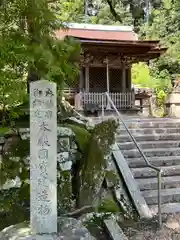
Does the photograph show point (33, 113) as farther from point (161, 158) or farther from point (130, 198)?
point (161, 158)

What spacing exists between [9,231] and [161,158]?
397 cm

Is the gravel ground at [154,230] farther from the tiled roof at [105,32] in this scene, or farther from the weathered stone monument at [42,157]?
the tiled roof at [105,32]

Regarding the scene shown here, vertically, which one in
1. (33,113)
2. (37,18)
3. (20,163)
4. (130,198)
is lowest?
(130,198)

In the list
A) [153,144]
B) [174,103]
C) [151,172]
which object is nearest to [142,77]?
[174,103]

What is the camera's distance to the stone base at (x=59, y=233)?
311 cm

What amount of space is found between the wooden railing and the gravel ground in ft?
28.2

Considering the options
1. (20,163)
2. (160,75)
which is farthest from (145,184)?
(160,75)

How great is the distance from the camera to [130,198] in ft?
17.0

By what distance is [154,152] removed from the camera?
268 inches

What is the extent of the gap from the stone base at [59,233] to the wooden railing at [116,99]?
9655 mm

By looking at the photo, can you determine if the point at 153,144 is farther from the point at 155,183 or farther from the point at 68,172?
the point at 68,172

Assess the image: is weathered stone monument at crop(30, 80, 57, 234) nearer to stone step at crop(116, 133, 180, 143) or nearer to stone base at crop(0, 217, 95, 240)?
stone base at crop(0, 217, 95, 240)

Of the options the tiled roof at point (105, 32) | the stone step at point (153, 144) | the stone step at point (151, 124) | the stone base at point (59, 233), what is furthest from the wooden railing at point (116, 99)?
the stone base at point (59, 233)

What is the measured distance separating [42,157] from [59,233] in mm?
743
